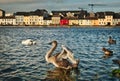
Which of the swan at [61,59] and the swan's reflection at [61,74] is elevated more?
the swan at [61,59]

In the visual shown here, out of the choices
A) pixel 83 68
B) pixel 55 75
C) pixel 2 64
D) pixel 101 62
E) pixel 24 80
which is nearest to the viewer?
pixel 24 80

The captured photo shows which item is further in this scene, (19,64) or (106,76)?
(19,64)

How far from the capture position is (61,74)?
20062mm

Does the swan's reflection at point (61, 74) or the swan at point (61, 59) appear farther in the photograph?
the swan at point (61, 59)

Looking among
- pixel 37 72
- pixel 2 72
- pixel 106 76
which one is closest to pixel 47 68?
pixel 37 72

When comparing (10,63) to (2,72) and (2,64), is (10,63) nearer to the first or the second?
(2,64)

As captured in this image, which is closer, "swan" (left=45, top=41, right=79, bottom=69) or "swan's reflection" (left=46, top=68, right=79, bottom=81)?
"swan's reflection" (left=46, top=68, right=79, bottom=81)

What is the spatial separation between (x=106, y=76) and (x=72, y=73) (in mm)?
1902

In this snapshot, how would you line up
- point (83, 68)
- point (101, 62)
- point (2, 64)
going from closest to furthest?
point (83, 68) < point (2, 64) < point (101, 62)

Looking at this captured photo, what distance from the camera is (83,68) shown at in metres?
22.5

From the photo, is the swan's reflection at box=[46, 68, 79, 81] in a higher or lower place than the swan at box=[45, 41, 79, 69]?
lower

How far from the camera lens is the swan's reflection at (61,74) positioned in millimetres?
18836

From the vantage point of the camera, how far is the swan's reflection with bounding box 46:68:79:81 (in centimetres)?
1884

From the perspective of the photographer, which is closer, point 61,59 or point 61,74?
point 61,74
